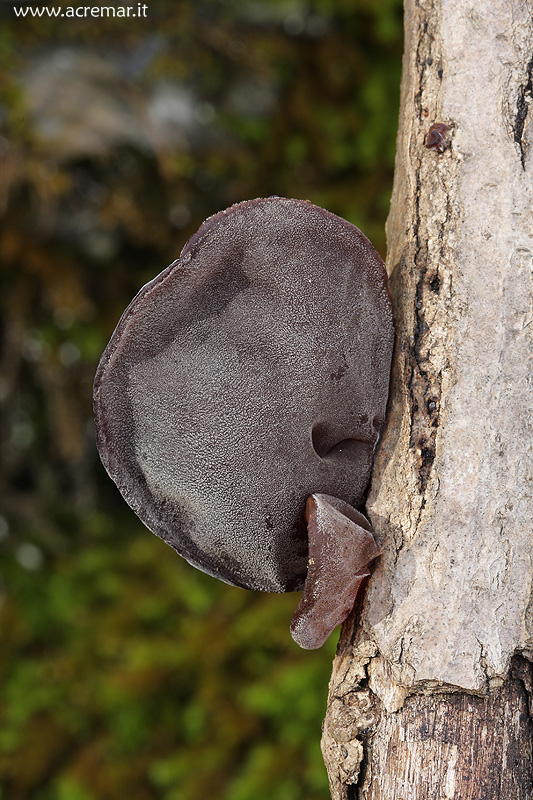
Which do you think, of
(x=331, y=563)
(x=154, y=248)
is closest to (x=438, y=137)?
(x=331, y=563)

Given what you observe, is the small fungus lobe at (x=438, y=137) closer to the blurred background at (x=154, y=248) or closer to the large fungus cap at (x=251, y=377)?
the large fungus cap at (x=251, y=377)

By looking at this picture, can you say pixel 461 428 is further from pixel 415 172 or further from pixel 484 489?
pixel 415 172

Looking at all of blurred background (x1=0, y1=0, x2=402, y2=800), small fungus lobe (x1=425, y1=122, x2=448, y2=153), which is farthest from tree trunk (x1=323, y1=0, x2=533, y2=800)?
blurred background (x1=0, y1=0, x2=402, y2=800)

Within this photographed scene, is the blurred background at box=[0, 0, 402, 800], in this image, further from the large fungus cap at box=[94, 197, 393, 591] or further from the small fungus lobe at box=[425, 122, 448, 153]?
the small fungus lobe at box=[425, 122, 448, 153]

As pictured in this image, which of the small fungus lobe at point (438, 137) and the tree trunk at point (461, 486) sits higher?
the small fungus lobe at point (438, 137)

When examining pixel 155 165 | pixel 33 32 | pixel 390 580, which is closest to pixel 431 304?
pixel 390 580

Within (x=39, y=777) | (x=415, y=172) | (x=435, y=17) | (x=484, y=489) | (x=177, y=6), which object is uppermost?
(x=177, y=6)

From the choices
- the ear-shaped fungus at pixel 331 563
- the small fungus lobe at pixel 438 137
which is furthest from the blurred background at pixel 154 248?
the small fungus lobe at pixel 438 137
